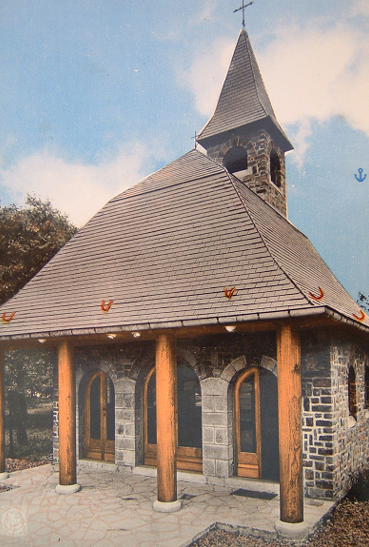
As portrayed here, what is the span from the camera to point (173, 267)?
864 cm

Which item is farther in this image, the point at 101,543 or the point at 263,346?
the point at 263,346

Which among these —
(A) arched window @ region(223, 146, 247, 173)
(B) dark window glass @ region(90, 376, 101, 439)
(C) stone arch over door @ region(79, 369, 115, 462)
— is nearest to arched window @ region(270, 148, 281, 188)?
(A) arched window @ region(223, 146, 247, 173)

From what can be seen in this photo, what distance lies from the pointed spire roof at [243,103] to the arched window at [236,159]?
0.68m

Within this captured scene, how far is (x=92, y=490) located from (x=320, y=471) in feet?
13.3

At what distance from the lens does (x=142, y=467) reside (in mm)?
9320

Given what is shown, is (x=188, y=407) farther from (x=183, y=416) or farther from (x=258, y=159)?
(x=258, y=159)

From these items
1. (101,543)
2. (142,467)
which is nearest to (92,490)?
(142,467)

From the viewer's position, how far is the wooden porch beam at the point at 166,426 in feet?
22.5

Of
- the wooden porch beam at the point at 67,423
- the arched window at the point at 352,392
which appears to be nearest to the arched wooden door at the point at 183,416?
the wooden porch beam at the point at 67,423

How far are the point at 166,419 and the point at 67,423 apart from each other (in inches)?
85.5

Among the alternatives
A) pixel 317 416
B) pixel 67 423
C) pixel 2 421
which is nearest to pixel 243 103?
pixel 317 416

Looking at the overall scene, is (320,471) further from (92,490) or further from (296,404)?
(92,490)

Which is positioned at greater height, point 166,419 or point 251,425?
point 166,419

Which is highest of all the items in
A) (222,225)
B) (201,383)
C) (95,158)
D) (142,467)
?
(95,158)
